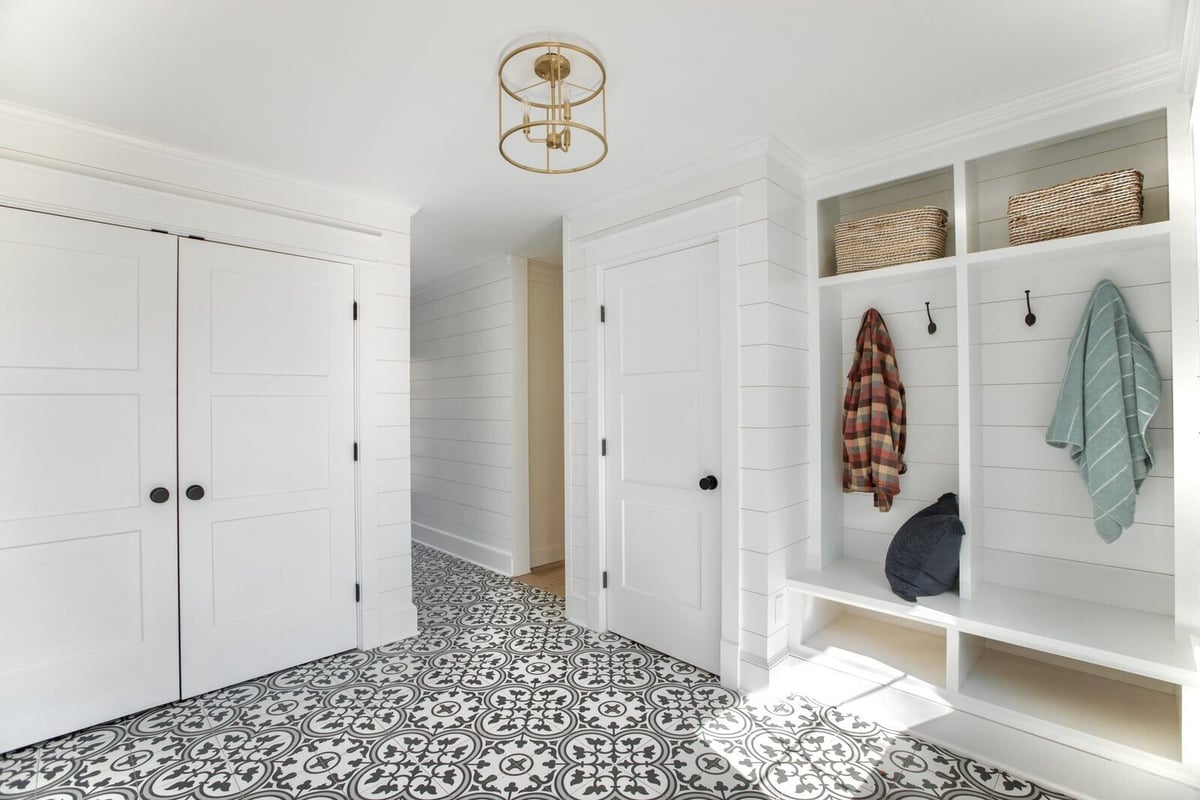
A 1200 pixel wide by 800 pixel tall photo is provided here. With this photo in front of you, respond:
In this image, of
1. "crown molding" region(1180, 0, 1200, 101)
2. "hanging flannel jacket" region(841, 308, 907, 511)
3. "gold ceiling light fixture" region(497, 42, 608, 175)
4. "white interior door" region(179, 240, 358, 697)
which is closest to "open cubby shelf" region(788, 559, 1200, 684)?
"hanging flannel jacket" region(841, 308, 907, 511)

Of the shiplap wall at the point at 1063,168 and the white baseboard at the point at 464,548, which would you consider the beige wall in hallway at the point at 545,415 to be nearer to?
the white baseboard at the point at 464,548

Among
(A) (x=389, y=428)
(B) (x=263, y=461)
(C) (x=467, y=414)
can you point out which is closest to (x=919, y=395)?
(A) (x=389, y=428)

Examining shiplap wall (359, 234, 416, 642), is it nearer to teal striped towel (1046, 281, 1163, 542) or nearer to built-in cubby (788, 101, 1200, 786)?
built-in cubby (788, 101, 1200, 786)

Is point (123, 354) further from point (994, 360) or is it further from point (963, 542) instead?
point (994, 360)

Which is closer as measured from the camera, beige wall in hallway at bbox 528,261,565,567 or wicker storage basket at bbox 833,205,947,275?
wicker storage basket at bbox 833,205,947,275

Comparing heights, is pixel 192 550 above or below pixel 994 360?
below

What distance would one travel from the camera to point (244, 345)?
2693 millimetres

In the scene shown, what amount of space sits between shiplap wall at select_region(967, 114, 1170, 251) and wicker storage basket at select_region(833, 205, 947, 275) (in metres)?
0.14

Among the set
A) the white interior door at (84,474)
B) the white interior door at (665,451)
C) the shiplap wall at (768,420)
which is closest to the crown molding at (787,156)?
the shiplap wall at (768,420)

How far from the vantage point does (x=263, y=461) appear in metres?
Answer: 2.75

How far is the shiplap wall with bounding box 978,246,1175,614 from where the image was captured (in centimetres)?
212

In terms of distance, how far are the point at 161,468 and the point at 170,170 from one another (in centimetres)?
131

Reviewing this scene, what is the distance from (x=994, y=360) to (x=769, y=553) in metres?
1.30

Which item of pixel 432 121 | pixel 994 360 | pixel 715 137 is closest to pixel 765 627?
pixel 994 360
